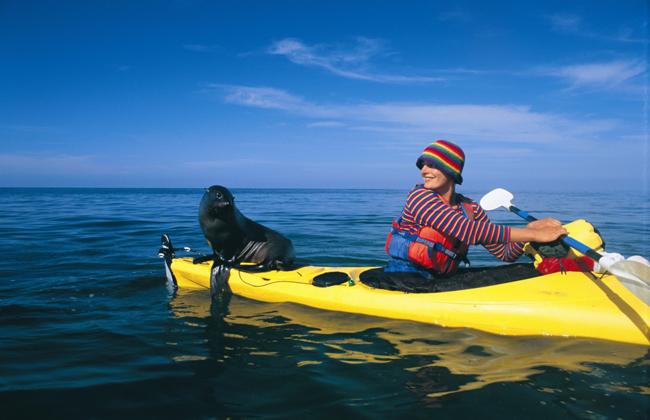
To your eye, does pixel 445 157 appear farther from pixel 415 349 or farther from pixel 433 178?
pixel 415 349

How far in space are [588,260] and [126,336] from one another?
4.30 metres

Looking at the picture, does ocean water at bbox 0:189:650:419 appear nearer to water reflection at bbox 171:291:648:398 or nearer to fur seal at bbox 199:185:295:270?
water reflection at bbox 171:291:648:398

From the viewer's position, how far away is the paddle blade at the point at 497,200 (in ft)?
16.7

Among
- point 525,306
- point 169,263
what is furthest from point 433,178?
point 169,263

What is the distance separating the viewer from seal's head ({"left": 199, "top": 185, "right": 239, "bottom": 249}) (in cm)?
528

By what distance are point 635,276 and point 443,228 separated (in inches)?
56.9

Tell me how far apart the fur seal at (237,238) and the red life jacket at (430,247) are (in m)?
1.76

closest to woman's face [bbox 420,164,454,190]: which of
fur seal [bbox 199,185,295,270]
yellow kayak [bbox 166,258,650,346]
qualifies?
yellow kayak [bbox 166,258,650,346]

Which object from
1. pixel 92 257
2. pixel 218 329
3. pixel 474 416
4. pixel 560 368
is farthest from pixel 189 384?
pixel 92 257

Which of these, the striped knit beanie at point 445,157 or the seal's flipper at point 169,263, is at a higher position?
the striped knit beanie at point 445,157

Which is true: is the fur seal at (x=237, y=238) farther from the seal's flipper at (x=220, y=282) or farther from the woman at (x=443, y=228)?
the woman at (x=443, y=228)

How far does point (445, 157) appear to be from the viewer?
404cm

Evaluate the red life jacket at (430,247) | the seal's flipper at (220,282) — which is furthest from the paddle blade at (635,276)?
the seal's flipper at (220,282)

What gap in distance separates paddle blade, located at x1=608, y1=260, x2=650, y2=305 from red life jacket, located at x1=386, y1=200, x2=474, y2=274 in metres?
1.36
